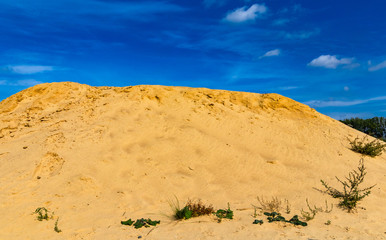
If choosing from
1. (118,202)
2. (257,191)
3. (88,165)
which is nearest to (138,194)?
(118,202)

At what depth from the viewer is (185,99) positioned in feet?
32.5

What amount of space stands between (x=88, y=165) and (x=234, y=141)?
12.5 ft

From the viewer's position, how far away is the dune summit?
471 cm

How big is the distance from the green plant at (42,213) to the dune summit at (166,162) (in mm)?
163

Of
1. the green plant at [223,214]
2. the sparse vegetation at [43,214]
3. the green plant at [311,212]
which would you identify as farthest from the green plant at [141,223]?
the green plant at [311,212]

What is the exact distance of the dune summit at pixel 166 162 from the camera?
15.5ft

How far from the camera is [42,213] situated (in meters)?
5.24

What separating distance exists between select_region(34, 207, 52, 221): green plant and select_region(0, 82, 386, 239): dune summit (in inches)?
6.4

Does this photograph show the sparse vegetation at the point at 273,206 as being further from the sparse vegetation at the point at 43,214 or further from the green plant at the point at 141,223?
the sparse vegetation at the point at 43,214

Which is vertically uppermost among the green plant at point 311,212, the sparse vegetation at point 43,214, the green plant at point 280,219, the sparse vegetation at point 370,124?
the sparse vegetation at point 370,124

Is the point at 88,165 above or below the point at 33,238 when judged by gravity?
above

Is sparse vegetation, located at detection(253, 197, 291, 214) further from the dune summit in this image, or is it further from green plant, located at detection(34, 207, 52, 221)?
green plant, located at detection(34, 207, 52, 221)

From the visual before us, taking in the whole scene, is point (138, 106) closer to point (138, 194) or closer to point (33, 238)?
point (138, 194)

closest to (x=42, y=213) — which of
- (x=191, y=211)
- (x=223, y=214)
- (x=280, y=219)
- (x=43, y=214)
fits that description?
(x=43, y=214)
